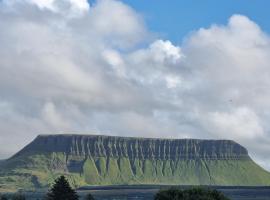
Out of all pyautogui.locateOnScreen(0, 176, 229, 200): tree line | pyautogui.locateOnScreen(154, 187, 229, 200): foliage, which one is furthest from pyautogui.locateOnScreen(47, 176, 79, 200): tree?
pyautogui.locateOnScreen(154, 187, 229, 200): foliage

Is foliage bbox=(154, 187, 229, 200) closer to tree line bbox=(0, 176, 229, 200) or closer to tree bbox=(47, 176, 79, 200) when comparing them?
tree line bbox=(0, 176, 229, 200)

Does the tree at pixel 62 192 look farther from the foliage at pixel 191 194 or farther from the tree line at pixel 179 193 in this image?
the foliage at pixel 191 194

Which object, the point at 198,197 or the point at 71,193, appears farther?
the point at 198,197

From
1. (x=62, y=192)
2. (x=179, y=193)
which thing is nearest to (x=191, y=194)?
(x=179, y=193)

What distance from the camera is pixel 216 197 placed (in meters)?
185

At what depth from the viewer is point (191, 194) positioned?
189m

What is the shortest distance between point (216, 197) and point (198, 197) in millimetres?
4703

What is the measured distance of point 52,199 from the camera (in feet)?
547

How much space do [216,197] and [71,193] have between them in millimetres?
39278

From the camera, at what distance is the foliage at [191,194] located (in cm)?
18400

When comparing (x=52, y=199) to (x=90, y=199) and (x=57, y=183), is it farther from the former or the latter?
(x=90, y=199)

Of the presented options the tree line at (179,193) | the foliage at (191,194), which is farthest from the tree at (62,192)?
the foliage at (191,194)

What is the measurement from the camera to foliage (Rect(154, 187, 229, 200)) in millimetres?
184000

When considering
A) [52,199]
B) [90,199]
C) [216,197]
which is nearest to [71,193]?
[52,199]
